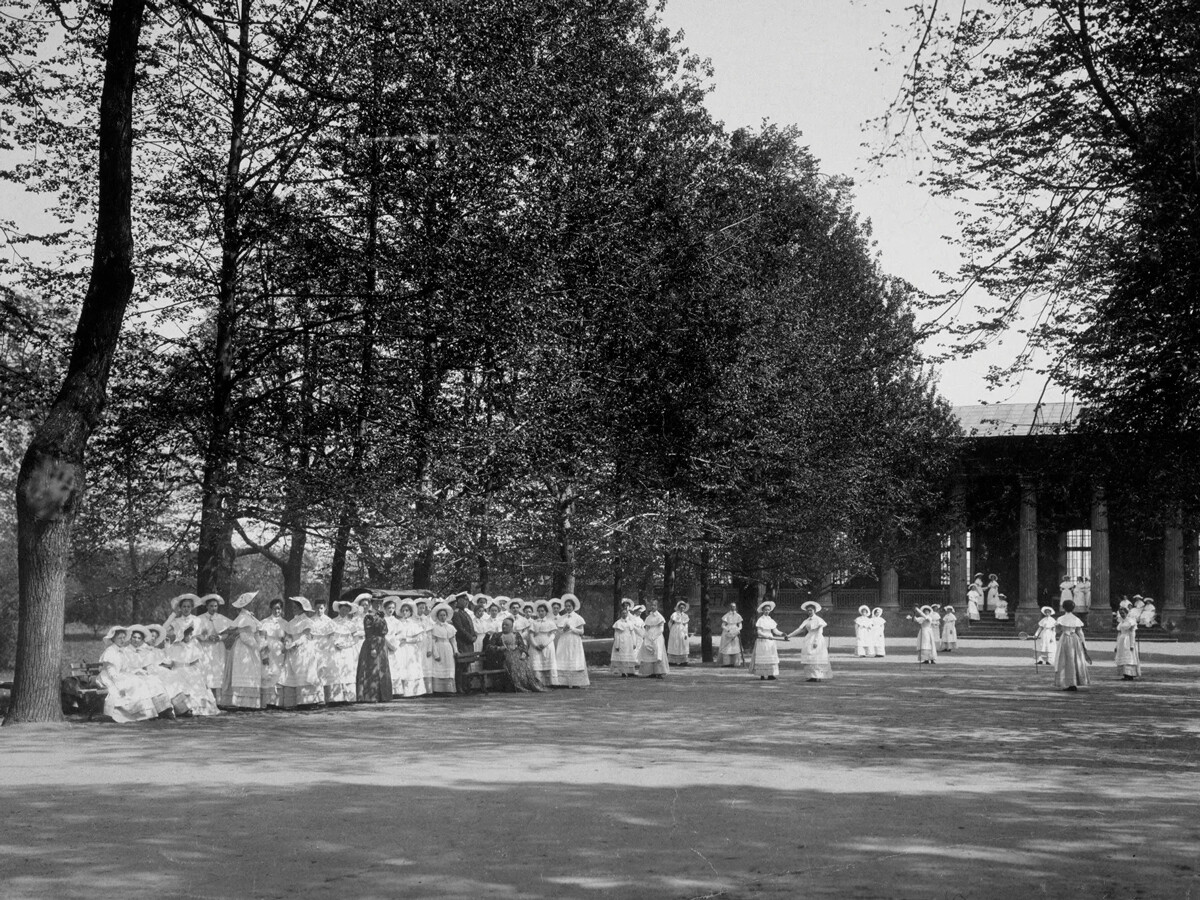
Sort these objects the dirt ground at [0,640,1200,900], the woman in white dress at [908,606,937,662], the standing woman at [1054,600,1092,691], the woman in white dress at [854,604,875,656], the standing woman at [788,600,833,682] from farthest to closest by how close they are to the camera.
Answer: the woman in white dress at [854,604,875,656] → the woman in white dress at [908,606,937,662] → the standing woman at [788,600,833,682] → the standing woman at [1054,600,1092,691] → the dirt ground at [0,640,1200,900]

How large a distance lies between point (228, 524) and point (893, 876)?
16.5 m

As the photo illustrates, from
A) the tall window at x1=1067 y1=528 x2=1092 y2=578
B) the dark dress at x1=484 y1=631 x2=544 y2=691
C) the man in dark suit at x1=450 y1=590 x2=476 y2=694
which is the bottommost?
the dark dress at x1=484 y1=631 x2=544 y2=691

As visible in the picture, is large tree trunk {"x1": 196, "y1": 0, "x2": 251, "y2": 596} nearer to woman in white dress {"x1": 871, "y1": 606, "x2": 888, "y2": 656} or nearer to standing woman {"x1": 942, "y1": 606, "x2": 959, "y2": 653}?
woman in white dress {"x1": 871, "y1": 606, "x2": 888, "y2": 656}

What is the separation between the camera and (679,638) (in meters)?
36.2

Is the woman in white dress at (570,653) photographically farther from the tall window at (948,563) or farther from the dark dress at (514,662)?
the tall window at (948,563)

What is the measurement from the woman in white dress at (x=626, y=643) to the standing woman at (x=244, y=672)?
435 inches

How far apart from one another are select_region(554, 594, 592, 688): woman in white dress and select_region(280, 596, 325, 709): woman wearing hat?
238 inches

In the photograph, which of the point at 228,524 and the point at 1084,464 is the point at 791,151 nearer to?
the point at 1084,464

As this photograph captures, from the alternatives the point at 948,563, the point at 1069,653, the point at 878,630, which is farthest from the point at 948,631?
the point at 1069,653

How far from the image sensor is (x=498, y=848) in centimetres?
843

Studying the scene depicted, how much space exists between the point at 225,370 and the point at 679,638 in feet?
57.2

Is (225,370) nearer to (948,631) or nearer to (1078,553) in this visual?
(948,631)

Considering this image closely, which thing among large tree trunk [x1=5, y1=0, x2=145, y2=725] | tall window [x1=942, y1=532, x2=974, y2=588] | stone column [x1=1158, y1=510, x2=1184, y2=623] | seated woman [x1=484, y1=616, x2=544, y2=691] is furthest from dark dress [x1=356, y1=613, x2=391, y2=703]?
stone column [x1=1158, y1=510, x2=1184, y2=623]

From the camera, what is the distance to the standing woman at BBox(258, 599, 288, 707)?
66.6 feet
